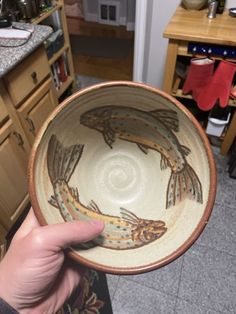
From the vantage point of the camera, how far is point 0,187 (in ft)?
3.27

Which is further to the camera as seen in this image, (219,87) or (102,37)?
(102,37)

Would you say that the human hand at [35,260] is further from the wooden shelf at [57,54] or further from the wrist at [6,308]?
the wooden shelf at [57,54]

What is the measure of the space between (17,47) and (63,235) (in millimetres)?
801

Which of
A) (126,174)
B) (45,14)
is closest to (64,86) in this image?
(45,14)

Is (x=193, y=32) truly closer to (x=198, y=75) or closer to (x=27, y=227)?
(x=198, y=75)

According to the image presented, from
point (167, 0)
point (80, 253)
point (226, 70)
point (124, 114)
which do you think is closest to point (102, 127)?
point (124, 114)

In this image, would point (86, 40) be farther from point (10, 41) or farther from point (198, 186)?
point (198, 186)

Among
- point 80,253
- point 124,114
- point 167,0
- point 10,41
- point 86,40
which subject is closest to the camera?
point 80,253

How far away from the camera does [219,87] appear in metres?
1.20

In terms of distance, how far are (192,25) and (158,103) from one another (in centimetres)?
84

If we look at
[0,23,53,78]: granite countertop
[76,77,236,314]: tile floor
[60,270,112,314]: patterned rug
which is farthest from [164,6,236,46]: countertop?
[60,270,112,314]: patterned rug

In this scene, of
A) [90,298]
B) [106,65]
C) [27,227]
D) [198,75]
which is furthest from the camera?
[106,65]

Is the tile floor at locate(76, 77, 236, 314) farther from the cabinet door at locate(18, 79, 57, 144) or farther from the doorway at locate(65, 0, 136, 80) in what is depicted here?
the doorway at locate(65, 0, 136, 80)

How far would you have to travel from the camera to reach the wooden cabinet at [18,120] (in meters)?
0.95
